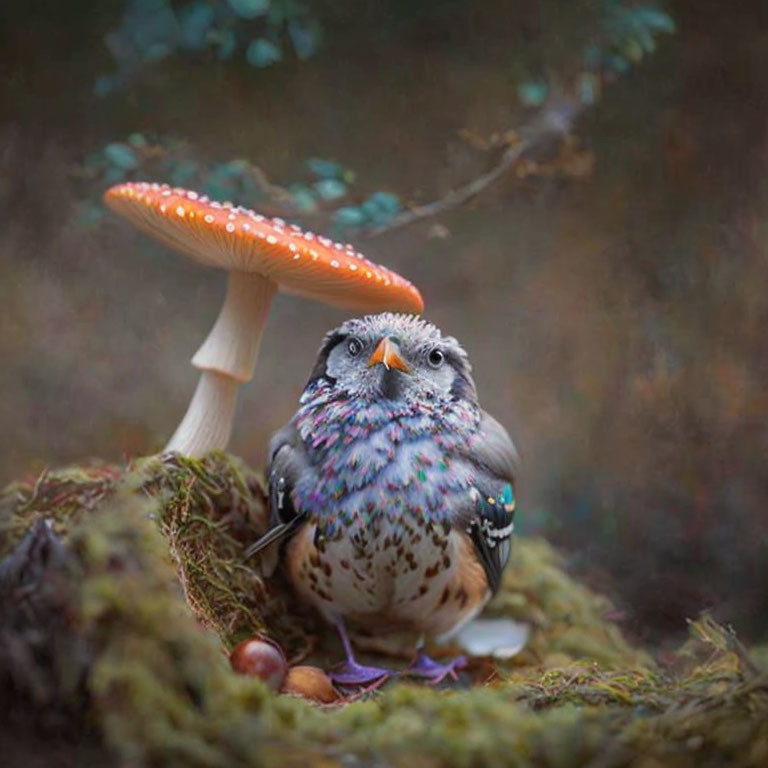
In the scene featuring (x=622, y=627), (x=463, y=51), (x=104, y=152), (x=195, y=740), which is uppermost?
(x=463, y=51)

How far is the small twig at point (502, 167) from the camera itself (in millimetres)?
1718

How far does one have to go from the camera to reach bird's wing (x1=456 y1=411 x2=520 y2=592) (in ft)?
3.81

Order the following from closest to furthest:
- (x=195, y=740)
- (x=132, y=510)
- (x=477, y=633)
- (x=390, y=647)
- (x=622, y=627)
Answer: (x=195, y=740) → (x=132, y=510) → (x=390, y=647) → (x=477, y=633) → (x=622, y=627)

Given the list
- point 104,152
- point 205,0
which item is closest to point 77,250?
point 104,152

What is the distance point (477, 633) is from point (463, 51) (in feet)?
3.69

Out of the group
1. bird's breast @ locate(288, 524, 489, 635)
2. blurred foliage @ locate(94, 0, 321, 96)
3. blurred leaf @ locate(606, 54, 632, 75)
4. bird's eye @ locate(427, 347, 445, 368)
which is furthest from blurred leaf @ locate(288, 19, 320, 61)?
bird's breast @ locate(288, 524, 489, 635)

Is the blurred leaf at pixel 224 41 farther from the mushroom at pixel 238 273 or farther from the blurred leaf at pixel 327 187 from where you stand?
the mushroom at pixel 238 273

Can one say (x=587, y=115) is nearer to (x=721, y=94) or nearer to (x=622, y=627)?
(x=721, y=94)

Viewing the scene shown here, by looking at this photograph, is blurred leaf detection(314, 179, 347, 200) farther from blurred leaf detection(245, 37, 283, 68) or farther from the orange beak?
the orange beak

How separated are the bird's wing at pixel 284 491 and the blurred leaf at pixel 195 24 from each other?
85cm

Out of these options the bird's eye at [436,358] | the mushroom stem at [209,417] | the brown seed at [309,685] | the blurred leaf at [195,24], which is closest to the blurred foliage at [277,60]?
the blurred leaf at [195,24]

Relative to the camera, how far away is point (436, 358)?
1220mm

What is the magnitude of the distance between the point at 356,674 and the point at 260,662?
9.7 inches

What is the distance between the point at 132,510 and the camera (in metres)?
0.79
